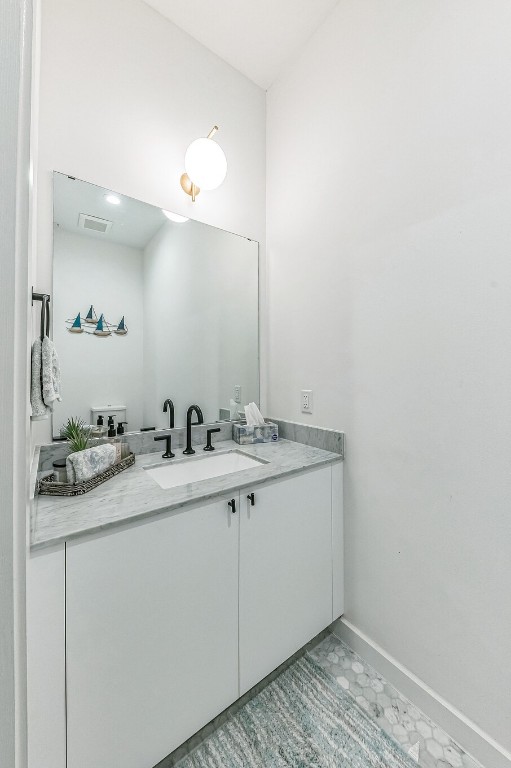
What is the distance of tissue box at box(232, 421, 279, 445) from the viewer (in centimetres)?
165

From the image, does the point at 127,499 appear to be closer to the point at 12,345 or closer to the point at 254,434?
the point at 12,345

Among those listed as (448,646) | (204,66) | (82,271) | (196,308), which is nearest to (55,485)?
(82,271)

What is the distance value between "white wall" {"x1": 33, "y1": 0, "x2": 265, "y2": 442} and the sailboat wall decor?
0.49 ft

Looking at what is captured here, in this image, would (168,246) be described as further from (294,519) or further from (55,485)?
(294,519)

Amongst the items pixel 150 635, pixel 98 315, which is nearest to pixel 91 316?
pixel 98 315

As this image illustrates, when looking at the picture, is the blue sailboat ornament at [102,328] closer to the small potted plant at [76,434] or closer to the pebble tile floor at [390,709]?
the small potted plant at [76,434]

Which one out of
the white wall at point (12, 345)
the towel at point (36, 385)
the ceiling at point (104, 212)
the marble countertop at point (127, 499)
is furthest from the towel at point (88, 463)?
the ceiling at point (104, 212)

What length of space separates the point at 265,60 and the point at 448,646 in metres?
2.74

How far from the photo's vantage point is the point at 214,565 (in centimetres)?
101

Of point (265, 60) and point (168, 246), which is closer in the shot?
point (168, 246)

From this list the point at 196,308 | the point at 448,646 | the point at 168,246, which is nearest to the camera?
the point at 448,646

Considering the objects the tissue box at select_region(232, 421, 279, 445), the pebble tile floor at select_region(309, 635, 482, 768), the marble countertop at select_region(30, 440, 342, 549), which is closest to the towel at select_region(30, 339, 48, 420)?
the marble countertop at select_region(30, 440, 342, 549)

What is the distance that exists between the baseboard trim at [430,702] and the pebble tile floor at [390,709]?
0.07 feet

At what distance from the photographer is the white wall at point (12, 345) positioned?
1.34ft
